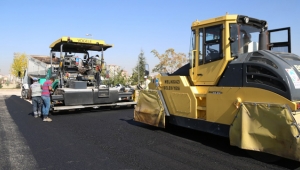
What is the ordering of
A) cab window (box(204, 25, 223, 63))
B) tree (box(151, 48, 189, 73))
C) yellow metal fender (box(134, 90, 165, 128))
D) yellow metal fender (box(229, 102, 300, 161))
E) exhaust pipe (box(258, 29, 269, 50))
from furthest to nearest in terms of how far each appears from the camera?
tree (box(151, 48, 189, 73)) < yellow metal fender (box(134, 90, 165, 128)) < cab window (box(204, 25, 223, 63)) < exhaust pipe (box(258, 29, 269, 50)) < yellow metal fender (box(229, 102, 300, 161))

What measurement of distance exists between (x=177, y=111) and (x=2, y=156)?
3.68 metres

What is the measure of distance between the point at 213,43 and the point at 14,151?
4.58 metres

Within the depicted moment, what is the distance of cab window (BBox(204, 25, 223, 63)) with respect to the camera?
5.36 m

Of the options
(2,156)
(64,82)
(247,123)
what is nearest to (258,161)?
(247,123)

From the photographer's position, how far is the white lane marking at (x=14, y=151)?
14.3 feet

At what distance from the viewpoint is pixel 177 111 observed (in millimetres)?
6090

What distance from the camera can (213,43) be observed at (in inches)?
217

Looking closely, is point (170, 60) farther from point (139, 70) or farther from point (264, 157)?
point (264, 157)

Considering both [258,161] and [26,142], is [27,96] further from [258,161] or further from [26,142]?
[258,161]

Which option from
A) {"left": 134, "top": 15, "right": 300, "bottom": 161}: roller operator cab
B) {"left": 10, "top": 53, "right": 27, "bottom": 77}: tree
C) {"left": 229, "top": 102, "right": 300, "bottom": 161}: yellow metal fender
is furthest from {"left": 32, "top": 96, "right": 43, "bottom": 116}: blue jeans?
{"left": 10, "top": 53, "right": 27, "bottom": 77}: tree

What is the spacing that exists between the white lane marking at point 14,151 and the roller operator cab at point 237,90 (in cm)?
303

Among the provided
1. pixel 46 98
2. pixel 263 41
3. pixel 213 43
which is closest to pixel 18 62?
pixel 46 98

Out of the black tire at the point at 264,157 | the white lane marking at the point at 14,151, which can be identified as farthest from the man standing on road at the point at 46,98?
the black tire at the point at 264,157

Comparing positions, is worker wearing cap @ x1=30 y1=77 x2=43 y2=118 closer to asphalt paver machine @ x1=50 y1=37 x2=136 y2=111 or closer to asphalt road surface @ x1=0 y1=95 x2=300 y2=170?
asphalt paver machine @ x1=50 y1=37 x2=136 y2=111
